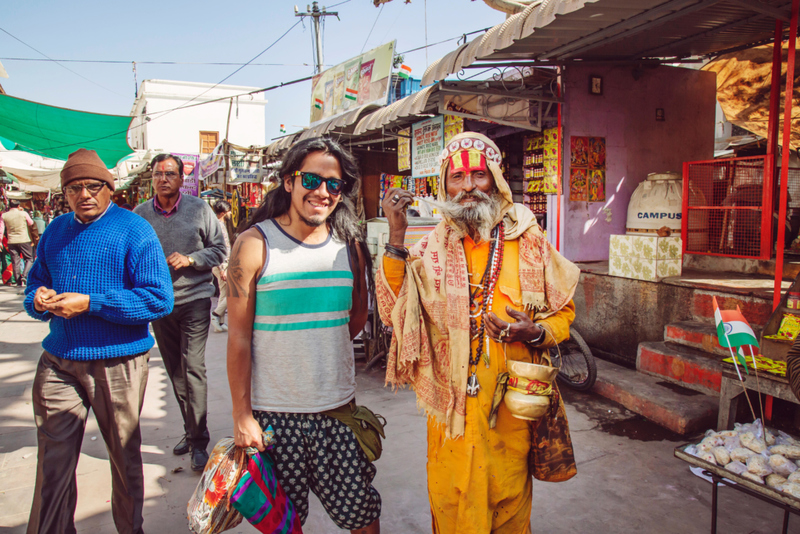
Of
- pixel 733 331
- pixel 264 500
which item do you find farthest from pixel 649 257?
pixel 264 500

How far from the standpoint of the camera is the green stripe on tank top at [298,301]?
186cm

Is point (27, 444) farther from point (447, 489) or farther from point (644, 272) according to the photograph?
point (644, 272)

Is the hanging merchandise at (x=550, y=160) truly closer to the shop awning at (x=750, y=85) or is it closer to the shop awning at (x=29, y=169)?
the shop awning at (x=750, y=85)

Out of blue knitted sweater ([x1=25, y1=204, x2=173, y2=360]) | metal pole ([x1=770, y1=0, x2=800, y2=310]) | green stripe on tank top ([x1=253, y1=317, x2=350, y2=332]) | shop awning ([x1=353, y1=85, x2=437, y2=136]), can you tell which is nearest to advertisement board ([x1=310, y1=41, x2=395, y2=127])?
shop awning ([x1=353, y1=85, x2=437, y2=136])

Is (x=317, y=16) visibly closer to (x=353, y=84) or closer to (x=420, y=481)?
(x=353, y=84)

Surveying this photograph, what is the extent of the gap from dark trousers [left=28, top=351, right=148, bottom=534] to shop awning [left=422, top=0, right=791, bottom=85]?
4.12 m

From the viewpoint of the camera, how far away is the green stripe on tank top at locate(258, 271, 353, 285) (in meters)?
1.84

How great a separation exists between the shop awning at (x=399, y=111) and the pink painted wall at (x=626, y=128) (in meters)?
1.83

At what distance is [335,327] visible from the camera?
6.45 feet

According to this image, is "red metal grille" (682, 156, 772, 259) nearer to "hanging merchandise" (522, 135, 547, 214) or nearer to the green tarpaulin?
"hanging merchandise" (522, 135, 547, 214)

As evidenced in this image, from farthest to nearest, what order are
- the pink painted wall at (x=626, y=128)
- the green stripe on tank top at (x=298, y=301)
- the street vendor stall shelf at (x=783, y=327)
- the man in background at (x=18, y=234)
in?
the man in background at (x=18, y=234), the pink painted wall at (x=626, y=128), the street vendor stall shelf at (x=783, y=327), the green stripe on tank top at (x=298, y=301)

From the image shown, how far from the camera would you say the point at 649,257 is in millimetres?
4945

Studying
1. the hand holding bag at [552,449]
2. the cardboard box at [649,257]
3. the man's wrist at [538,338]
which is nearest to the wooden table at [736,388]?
the cardboard box at [649,257]

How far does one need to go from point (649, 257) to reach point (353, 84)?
8448 mm
